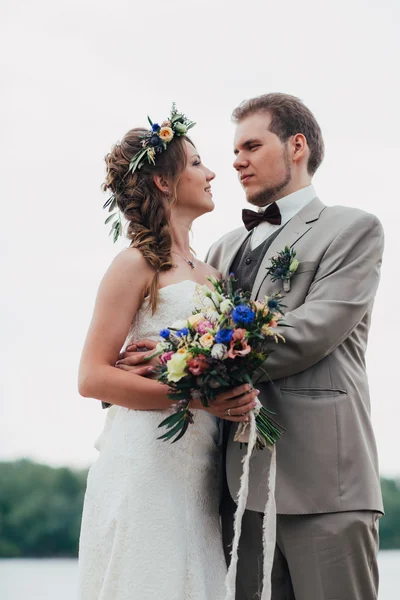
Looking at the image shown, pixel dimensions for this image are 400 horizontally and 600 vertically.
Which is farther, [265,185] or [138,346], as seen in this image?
[265,185]

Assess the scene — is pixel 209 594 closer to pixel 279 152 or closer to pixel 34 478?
pixel 279 152

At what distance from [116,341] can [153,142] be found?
0.93 m

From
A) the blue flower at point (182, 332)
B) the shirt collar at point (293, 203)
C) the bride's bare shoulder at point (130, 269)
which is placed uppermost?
the shirt collar at point (293, 203)

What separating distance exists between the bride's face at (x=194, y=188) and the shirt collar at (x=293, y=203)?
320 millimetres

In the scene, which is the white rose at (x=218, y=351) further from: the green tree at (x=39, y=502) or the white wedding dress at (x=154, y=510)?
the green tree at (x=39, y=502)

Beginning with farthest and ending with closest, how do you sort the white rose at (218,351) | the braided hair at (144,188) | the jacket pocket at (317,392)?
1. the braided hair at (144,188)
2. the jacket pocket at (317,392)
3. the white rose at (218,351)

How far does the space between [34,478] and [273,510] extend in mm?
9863

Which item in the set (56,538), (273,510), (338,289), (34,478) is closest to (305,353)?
(338,289)

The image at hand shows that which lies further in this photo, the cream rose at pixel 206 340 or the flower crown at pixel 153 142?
the flower crown at pixel 153 142

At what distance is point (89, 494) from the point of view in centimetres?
363

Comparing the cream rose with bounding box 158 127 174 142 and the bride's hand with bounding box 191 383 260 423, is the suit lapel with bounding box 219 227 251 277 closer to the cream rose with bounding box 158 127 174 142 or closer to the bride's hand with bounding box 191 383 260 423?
the cream rose with bounding box 158 127 174 142

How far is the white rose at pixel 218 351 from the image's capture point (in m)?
3.03

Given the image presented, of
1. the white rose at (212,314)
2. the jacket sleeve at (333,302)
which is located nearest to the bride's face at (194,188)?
the jacket sleeve at (333,302)

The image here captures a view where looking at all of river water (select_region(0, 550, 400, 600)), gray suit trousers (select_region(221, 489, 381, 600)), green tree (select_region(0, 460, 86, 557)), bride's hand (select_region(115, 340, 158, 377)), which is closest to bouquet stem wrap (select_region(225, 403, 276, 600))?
gray suit trousers (select_region(221, 489, 381, 600))
